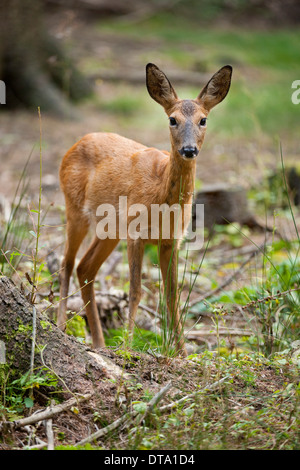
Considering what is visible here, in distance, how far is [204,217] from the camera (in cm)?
727

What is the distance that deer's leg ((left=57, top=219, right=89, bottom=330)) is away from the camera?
16.4ft

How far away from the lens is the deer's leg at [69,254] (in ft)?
16.4

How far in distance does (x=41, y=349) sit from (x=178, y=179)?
1.59 meters

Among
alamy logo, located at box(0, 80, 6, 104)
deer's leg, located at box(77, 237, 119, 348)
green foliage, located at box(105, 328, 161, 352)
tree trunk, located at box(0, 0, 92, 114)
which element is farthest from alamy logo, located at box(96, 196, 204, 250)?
alamy logo, located at box(0, 80, 6, 104)

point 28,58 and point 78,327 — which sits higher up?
point 28,58

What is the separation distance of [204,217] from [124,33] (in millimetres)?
12117

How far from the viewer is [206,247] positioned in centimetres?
356

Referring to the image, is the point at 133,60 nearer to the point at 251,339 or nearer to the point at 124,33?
the point at 124,33

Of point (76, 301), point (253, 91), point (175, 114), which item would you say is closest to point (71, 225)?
point (76, 301)

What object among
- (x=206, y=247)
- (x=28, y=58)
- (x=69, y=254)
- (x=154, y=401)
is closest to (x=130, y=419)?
(x=154, y=401)

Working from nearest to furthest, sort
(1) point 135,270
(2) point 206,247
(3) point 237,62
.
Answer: (2) point 206,247 < (1) point 135,270 < (3) point 237,62

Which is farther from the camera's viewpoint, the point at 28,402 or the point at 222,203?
the point at 222,203

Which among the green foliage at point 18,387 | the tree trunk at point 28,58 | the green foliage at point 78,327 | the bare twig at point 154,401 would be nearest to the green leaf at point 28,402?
the green foliage at point 18,387

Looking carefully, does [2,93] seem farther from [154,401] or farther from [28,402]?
[154,401]
